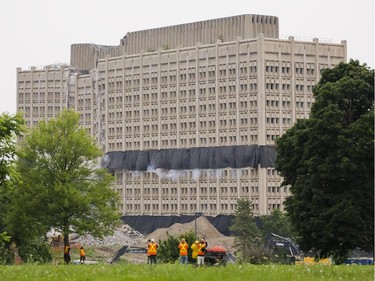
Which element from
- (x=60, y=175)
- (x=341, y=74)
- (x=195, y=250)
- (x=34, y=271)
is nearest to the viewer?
(x=34, y=271)

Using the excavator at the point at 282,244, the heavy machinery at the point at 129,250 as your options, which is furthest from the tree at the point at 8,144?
the heavy machinery at the point at 129,250

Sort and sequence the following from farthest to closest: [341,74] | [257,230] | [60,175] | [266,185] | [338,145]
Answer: [266,185]
[257,230]
[60,175]
[341,74]
[338,145]

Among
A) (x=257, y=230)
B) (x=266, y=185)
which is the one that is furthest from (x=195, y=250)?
(x=266, y=185)

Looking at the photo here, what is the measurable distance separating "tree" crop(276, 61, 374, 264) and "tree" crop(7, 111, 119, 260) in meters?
25.1

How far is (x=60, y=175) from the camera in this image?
105188 millimetres

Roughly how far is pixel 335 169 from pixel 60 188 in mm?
32008

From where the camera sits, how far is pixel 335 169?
76.7 metres

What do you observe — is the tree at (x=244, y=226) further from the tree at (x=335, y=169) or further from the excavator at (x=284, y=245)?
the tree at (x=335, y=169)

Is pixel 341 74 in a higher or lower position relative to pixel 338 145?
higher

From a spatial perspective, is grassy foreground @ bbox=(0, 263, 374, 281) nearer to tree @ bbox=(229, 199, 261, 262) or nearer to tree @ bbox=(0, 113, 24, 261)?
tree @ bbox=(0, 113, 24, 261)

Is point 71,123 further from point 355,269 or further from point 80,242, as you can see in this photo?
point 80,242

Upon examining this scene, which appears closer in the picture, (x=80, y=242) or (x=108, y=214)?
(x=108, y=214)

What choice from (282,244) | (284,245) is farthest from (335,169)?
(282,244)

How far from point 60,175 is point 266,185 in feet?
314
